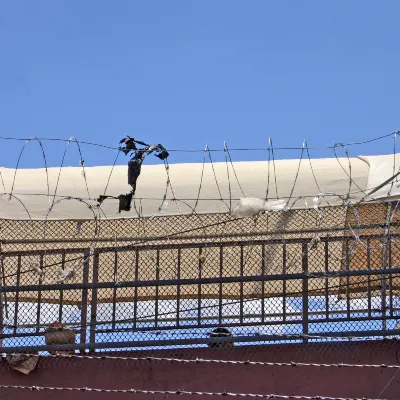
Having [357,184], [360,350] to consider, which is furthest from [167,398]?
[357,184]

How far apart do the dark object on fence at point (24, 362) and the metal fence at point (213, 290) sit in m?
0.13

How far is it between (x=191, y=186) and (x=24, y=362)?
2773mm

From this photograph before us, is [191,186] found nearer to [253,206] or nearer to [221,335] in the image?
[253,206]

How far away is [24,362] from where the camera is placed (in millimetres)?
7066

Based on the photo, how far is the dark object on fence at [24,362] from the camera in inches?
278

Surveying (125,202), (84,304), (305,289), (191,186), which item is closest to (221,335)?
(305,289)

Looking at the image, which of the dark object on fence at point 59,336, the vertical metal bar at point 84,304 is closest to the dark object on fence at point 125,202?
the vertical metal bar at point 84,304

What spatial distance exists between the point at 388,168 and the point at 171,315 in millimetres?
2726

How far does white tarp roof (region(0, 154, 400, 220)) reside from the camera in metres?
8.49

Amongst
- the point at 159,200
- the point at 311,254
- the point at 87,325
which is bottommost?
the point at 87,325

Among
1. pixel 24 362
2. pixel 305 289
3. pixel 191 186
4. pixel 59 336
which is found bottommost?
pixel 24 362

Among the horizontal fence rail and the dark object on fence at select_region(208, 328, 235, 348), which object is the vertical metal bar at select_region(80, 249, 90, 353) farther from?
the dark object on fence at select_region(208, 328, 235, 348)

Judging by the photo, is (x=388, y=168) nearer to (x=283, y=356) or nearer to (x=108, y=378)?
(x=283, y=356)

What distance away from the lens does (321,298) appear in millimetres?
7836
